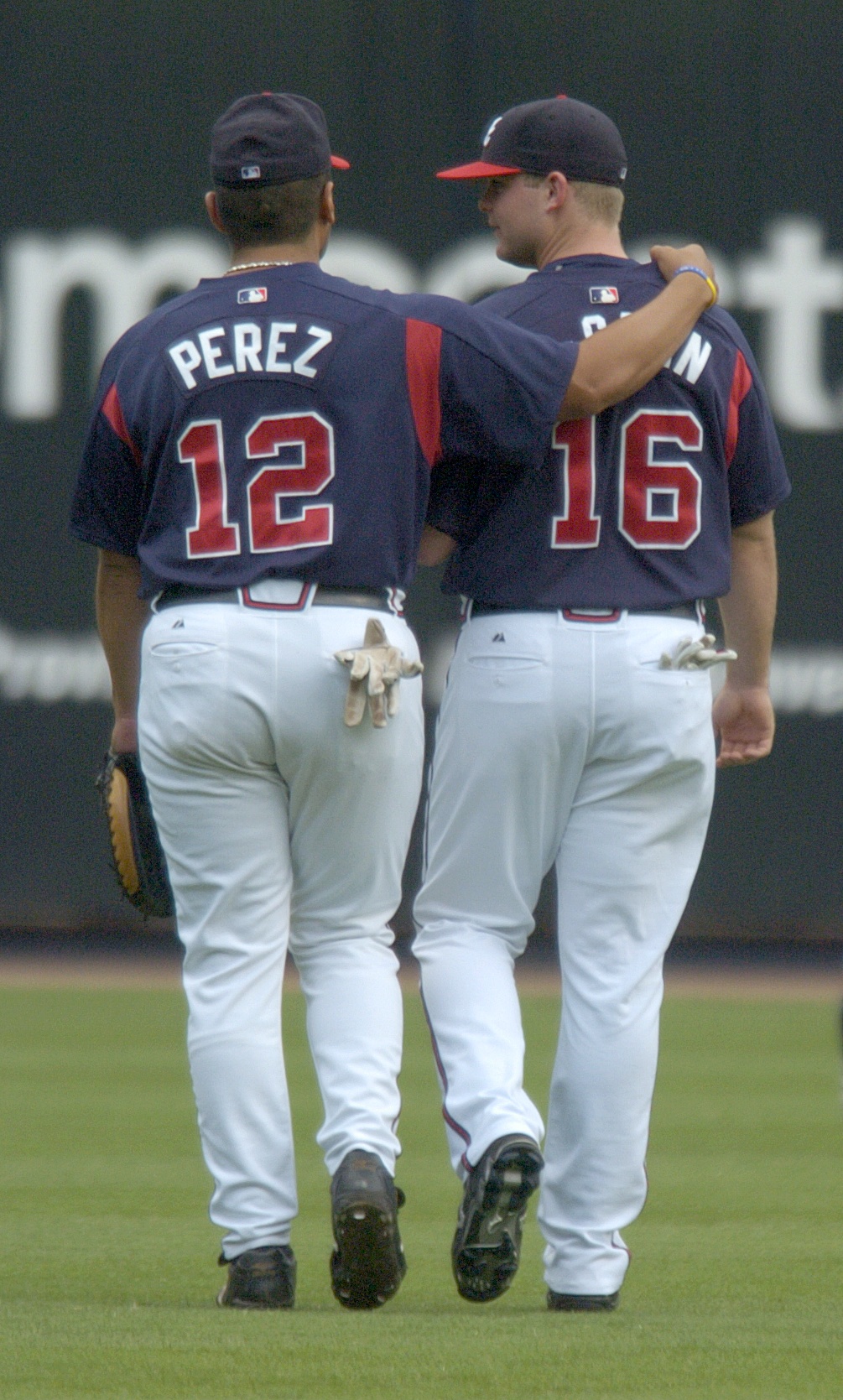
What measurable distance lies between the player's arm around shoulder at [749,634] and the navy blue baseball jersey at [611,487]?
0.38ft

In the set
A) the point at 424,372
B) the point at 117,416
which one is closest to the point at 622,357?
the point at 424,372

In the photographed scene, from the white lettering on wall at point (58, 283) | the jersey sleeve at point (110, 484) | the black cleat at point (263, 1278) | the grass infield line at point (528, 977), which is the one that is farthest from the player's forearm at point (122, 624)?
the white lettering on wall at point (58, 283)

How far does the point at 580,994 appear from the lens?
3447 mm

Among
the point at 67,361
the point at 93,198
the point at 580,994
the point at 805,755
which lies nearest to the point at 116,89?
the point at 93,198

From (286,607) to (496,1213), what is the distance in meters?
0.91

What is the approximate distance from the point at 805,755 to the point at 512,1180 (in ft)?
20.5

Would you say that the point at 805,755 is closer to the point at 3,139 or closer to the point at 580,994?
the point at 3,139

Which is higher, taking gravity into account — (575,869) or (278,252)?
(278,252)

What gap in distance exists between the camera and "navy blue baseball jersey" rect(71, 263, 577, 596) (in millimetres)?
3322

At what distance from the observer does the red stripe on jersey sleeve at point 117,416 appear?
3.43 meters

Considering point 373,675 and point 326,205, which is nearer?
point 373,675

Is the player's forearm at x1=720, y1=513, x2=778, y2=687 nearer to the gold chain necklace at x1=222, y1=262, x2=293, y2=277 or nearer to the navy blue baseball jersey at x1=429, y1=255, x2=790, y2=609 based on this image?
the navy blue baseball jersey at x1=429, y1=255, x2=790, y2=609

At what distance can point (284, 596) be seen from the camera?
331 cm

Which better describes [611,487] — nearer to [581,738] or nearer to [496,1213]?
[581,738]
